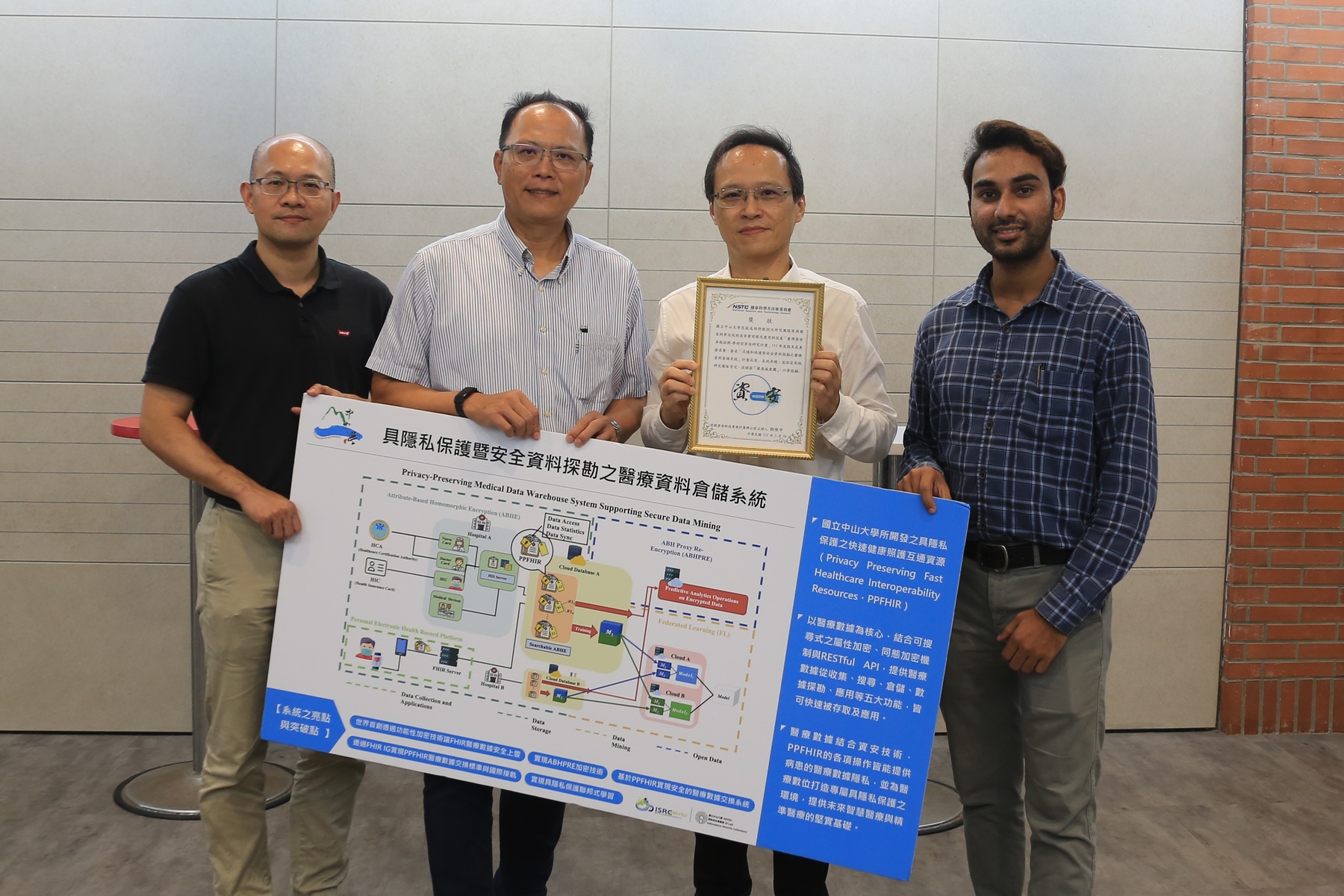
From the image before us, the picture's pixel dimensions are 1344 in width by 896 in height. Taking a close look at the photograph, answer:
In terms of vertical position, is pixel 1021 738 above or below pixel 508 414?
below

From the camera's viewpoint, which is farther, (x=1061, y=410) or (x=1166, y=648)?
(x=1166, y=648)

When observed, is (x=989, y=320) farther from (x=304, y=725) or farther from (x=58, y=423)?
(x=58, y=423)

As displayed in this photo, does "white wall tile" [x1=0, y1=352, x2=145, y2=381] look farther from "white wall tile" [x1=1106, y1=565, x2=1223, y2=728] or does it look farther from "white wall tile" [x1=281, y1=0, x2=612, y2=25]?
"white wall tile" [x1=1106, y1=565, x2=1223, y2=728]

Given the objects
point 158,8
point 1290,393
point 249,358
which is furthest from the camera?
point 1290,393

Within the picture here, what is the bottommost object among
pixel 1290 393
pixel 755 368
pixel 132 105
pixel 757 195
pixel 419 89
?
pixel 755 368

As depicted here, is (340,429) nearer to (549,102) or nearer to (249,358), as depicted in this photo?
(249,358)

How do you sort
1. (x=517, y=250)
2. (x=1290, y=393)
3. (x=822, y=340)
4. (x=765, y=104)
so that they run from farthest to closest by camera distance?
(x=1290, y=393), (x=765, y=104), (x=517, y=250), (x=822, y=340)

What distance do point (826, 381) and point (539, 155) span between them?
2.69ft

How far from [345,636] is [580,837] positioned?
4.68 ft

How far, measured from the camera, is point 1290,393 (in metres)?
3.96

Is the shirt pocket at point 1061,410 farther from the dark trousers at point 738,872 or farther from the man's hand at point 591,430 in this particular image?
the dark trousers at point 738,872

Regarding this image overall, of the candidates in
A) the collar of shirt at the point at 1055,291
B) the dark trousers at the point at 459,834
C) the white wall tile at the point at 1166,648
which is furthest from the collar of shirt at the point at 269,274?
the white wall tile at the point at 1166,648

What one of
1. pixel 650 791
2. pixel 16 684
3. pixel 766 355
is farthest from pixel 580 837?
pixel 16 684

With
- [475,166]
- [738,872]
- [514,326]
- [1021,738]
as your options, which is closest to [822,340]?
[514,326]
